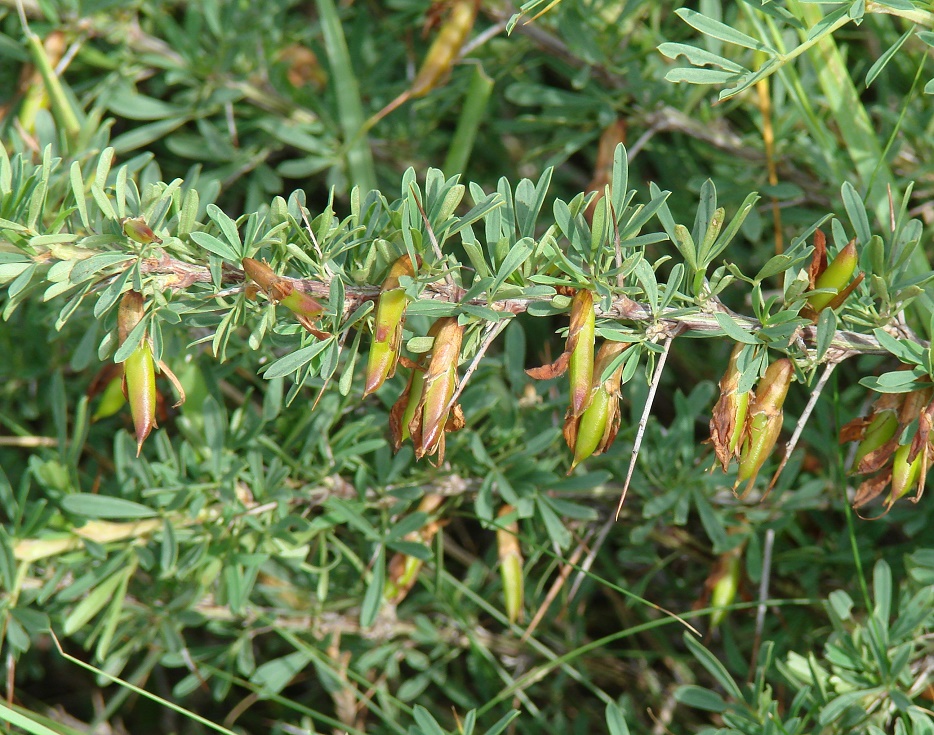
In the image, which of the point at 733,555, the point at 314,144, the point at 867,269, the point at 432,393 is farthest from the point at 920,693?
the point at 314,144

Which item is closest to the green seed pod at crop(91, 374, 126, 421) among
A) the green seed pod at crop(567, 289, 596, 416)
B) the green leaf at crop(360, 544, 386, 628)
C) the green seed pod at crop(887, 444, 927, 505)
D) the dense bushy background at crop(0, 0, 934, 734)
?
the dense bushy background at crop(0, 0, 934, 734)

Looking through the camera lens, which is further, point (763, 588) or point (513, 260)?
point (763, 588)

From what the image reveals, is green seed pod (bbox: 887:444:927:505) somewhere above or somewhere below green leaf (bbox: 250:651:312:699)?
above

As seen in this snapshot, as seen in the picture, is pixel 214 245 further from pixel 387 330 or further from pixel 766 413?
pixel 766 413

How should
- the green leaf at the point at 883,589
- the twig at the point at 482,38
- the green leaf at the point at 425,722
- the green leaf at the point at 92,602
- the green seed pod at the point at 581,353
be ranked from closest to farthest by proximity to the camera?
the green seed pod at the point at 581,353 < the green leaf at the point at 425,722 < the green leaf at the point at 883,589 < the green leaf at the point at 92,602 < the twig at the point at 482,38

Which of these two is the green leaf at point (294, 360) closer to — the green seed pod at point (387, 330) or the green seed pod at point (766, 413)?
the green seed pod at point (387, 330)

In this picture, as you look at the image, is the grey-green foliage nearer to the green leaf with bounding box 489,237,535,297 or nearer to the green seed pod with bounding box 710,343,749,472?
the green seed pod with bounding box 710,343,749,472

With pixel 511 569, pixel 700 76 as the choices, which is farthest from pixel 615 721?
pixel 700 76

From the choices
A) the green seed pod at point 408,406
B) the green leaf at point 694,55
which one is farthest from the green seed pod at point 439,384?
the green leaf at point 694,55

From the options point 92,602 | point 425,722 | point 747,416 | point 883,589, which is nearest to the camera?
point 747,416

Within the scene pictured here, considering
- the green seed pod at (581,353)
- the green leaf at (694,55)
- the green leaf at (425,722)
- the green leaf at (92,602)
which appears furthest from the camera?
the green leaf at (92,602)
